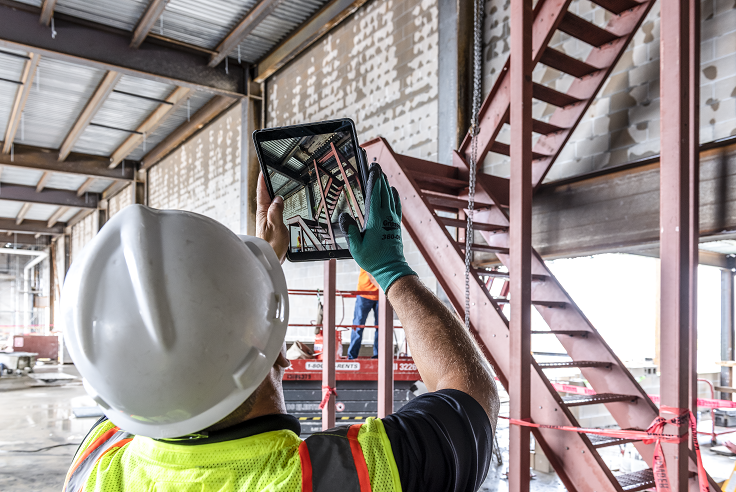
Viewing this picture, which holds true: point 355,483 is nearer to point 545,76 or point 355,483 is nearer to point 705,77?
point 705,77

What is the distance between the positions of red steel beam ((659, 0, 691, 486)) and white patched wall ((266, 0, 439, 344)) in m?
4.96

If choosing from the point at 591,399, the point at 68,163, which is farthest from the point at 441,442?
the point at 68,163

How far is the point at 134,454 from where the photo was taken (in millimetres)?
1350

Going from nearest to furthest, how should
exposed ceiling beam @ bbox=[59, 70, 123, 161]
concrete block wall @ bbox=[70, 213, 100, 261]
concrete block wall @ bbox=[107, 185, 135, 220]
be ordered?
1. exposed ceiling beam @ bbox=[59, 70, 123, 161]
2. concrete block wall @ bbox=[107, 185, 135, 220]
3. concrete block wall @ bbox=[70, 213, 100, 261]

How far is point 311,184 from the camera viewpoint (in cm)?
224

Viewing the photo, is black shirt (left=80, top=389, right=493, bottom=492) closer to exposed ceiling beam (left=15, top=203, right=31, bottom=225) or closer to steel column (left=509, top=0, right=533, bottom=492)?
steel column (left=509, top=0, right=533, bottom=492)

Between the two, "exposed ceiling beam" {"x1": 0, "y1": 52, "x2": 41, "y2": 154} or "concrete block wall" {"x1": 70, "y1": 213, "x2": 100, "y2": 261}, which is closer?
"exposed ceiling beam" {"x1": 0, "y1": 52, "x2": 41, "y2": 154}

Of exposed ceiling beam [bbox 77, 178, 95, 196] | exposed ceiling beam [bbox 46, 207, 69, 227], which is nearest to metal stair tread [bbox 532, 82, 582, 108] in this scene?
exposed ceiling beam [bbox 77, 178, 95, 196]

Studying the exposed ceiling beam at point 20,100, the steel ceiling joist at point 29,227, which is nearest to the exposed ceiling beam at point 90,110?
the exposed ceiling beam at point 20,100

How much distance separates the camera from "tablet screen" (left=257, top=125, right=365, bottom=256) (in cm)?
216

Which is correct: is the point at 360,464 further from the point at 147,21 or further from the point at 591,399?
the point at 147,21

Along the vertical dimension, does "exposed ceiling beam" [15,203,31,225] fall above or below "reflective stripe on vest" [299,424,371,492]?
above

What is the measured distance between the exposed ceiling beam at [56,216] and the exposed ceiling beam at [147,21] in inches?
693

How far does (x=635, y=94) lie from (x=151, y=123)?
13.8 meters
